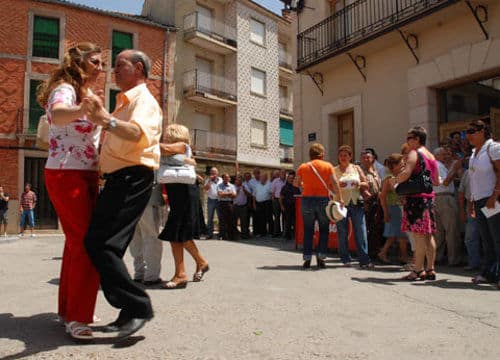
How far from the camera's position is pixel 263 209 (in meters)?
14.1

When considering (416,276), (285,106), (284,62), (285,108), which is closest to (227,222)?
(416,276)

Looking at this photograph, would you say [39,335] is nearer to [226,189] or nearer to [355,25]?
[226,189]

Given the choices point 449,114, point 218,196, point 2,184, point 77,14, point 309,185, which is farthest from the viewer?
point 77,14

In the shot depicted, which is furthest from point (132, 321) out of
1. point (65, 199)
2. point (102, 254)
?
point (65, 199)

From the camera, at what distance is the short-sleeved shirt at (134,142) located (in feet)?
9.82

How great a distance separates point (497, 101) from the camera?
934 centimetres

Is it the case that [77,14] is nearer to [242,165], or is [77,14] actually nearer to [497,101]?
[242,165]

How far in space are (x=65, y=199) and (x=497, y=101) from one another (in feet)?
29.3

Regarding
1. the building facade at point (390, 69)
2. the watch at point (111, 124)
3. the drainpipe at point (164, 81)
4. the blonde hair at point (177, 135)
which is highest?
the drainpipe at point (164, 81)

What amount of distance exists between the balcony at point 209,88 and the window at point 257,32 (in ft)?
11.9

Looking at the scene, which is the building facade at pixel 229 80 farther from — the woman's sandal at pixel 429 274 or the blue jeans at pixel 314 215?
the woman's sandal at pixel 429 274

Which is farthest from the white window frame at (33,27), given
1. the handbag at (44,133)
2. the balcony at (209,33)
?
the handbag at (44,133)

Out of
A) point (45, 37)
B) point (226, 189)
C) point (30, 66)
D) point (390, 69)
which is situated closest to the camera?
point (390, 69)

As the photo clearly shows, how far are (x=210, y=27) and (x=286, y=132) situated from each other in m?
8.73
